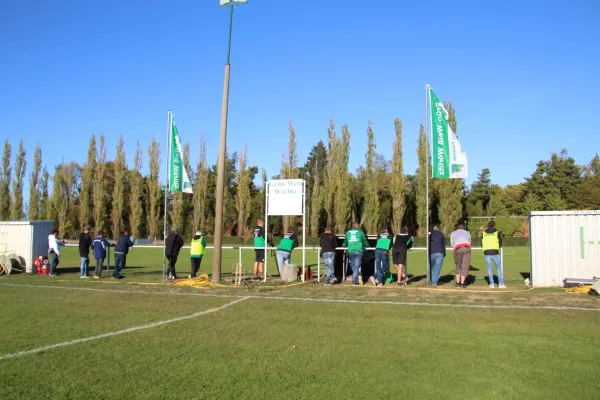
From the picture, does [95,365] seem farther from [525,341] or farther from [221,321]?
[525,341]

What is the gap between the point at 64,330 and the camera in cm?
779

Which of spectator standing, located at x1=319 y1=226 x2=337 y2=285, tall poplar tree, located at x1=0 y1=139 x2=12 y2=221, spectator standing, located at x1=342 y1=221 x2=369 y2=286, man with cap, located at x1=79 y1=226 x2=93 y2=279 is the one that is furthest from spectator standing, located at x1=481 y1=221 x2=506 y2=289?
tall poplar tree, located at x1=0 y1=139 x2=12 y2=221

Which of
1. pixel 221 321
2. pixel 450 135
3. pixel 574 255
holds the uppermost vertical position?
pixel 450 135

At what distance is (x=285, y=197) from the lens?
622 inches

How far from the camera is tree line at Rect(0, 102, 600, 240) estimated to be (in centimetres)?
5519

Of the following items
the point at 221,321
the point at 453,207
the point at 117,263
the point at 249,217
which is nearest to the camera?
the point at 221,321

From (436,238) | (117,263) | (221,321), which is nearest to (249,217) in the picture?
(117,263)

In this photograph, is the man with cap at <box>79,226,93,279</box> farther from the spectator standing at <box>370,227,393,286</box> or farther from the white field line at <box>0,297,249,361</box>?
the spectator standing at <box>370,227,393,286</box>

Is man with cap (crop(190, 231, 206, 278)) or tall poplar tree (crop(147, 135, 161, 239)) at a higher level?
tall poplar tree (crop(147, 135, 161, 239))

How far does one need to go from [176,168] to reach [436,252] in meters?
8.80

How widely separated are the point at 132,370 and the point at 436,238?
10.3 m

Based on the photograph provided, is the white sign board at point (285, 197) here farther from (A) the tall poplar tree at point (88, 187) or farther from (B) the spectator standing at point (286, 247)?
(A) the tall poplar tree at point (88, 187)

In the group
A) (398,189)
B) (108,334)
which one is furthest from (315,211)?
(108,334)

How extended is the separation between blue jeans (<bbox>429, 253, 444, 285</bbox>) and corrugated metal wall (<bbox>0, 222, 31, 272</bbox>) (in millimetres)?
15125
